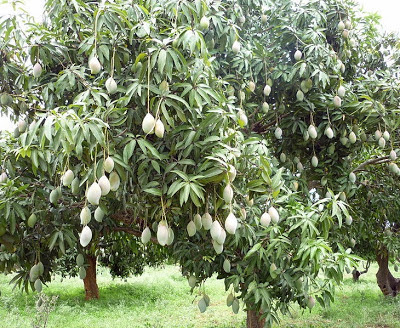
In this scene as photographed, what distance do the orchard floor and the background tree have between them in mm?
2636

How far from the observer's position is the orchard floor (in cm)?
568

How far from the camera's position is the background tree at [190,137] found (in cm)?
161

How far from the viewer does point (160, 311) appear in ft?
23.1

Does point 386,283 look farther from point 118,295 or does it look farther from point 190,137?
→ point 190,137

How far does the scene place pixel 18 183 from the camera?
2.15m

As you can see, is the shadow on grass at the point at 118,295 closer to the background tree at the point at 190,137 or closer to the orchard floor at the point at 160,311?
the orchard floor at the point at 160,311

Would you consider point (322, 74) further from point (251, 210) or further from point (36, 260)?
point (36, 260)

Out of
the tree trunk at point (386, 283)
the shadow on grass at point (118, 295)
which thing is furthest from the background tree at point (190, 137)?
the tree trunk at point (386, 283)

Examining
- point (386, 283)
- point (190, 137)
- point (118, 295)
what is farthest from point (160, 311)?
point (190, 137)

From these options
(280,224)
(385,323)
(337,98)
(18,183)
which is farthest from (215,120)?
(385,323)

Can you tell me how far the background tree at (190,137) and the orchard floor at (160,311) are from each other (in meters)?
2.64

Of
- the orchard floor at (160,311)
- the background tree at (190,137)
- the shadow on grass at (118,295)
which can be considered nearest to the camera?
the background tree at (190,137)

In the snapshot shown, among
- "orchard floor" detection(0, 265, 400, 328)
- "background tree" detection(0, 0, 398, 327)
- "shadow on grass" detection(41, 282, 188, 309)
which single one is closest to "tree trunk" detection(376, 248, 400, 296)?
"orchard floor" detection(0, 265, 400, 328)

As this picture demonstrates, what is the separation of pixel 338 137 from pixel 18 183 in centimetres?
238
